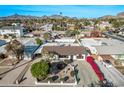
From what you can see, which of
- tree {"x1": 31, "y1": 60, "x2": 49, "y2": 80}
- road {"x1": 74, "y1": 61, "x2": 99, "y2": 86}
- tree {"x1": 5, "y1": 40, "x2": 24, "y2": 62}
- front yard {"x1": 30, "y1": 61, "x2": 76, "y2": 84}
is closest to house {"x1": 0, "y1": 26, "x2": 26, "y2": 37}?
tree {"x1": 5, "y1": 40, "x2": 24, "y2": 62}

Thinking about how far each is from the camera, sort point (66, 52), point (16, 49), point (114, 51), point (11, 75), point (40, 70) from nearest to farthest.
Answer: point (40, 70)
point (11, 75)
point (16, 49)
point (66, 52)
point (114, 51)

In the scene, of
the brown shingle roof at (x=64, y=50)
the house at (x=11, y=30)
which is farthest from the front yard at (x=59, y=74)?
the house at (x=11, y=30)

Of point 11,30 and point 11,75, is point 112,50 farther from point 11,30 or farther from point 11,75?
point 11,30

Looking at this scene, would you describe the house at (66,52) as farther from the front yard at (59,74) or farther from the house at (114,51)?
the house at (114,51)

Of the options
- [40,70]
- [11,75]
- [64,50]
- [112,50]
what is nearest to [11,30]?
[11,75]

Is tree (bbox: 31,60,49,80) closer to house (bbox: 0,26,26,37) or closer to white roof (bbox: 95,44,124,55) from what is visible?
house (bbox: 0,26,26,37)
